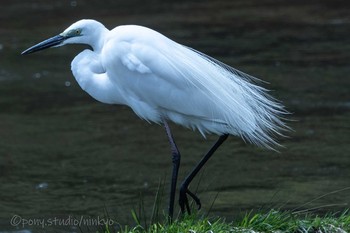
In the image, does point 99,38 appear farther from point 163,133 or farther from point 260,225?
point 163,133

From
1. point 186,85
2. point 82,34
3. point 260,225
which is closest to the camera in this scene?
point 260,225

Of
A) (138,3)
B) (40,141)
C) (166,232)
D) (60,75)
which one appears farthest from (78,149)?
(138,3)

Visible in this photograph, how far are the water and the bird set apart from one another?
1.62 ft

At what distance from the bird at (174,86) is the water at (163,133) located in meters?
0.49

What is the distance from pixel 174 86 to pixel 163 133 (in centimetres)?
337

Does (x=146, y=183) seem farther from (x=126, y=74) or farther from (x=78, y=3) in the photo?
(x=78, y=3)

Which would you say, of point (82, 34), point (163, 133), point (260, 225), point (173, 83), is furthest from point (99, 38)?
point (163, 133)

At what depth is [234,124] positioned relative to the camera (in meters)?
4.59

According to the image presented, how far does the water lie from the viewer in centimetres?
616

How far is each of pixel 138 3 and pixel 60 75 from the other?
4323 millimetres

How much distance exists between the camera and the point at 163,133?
8.05m

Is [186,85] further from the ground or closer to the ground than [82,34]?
closer to the ground

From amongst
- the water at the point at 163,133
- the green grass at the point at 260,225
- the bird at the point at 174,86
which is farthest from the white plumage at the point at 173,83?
the green grass at the point at 260,225

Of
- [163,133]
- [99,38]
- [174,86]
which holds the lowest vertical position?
[163,133]
